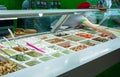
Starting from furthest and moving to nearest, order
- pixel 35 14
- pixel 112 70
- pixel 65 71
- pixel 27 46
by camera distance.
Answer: pixel 112 70
pixel 27 46
pixel 35 14
pixel 65 71

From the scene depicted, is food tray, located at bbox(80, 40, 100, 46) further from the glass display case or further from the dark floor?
the dark floor

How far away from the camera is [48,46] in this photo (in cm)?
228

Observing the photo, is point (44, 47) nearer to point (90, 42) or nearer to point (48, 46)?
point (48, 46)

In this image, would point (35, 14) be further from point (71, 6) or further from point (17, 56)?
point (71, 6)

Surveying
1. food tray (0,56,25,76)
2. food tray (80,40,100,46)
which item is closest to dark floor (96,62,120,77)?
food tray (80,40,100,46)

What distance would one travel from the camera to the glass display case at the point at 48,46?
1444mm

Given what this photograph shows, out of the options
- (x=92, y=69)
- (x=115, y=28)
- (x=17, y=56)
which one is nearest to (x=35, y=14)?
(x=17, y=56)

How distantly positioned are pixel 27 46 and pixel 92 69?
82 cm

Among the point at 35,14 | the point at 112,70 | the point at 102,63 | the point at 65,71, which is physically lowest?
the point at 112,70

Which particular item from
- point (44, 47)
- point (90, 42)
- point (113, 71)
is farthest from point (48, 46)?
point (113, 71)

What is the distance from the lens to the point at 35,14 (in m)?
1.86

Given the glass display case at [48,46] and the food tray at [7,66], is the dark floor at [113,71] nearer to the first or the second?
the glass display case at [48,46]

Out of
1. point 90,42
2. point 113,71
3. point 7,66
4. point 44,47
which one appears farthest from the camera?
point 113,71

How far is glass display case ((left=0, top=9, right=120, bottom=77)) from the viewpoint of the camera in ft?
4.74
